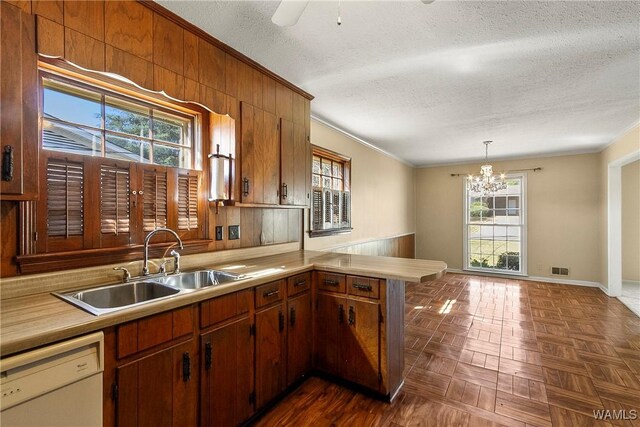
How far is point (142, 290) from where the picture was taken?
1690 mm

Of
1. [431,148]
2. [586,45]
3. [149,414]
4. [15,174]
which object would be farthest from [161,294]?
[431,148]

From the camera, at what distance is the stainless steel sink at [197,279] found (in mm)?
1812

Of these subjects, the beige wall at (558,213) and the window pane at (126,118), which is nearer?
the window pane at (126,118)

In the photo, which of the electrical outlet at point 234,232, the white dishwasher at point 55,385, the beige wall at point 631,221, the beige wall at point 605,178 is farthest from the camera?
the beige wall at point 631,221

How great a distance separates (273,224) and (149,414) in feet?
5.89

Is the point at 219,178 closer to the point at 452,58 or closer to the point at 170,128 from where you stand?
the point at 170,128

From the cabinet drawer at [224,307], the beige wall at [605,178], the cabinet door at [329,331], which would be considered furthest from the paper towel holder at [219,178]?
the beige wall at [605,178]

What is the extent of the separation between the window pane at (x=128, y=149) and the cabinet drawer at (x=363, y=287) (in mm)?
1615

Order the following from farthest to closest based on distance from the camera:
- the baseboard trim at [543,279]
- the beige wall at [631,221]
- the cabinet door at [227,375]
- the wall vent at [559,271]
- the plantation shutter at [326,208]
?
1. the wall vent at [559,271]
2. the beige wall at [631,221]
3. the baseboard trim at [543,279]
4. the plantation shutter at [326,208]
5. the cabinet door at [227,375]

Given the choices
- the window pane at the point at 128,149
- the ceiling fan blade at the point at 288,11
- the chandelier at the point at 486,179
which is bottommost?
the window pane at the point at 128,149

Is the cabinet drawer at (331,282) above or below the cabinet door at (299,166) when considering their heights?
below

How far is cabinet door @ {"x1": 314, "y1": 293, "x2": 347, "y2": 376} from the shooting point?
2.18 m

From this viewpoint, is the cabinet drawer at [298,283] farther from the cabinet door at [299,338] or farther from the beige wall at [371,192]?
the beige wall at [371,192]
